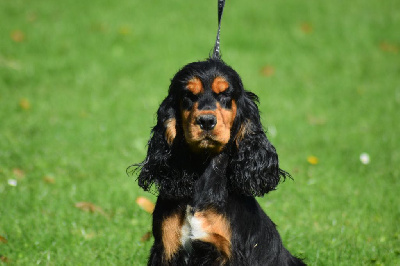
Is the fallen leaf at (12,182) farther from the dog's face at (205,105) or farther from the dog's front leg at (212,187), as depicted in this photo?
the dog's front leg at (212,187)

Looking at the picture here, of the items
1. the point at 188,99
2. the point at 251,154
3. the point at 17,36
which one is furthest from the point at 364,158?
the point at 17,36

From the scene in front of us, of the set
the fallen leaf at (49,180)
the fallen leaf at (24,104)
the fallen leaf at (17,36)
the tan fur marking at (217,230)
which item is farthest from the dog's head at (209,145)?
the fallen leaf at (17,36)

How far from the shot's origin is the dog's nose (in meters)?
3.77

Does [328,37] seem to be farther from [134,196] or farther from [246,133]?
[246,133]

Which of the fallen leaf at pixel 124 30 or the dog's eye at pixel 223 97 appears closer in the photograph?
the dog's eye at pixel 223 97

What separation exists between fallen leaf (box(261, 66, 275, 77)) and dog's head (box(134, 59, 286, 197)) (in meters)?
6.23

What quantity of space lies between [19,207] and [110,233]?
1133 mm

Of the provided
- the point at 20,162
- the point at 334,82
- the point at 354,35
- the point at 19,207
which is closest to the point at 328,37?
the point at 354,35

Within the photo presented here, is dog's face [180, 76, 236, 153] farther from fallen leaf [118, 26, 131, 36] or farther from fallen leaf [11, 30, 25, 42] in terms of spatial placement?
fallen leaf [11, 30, 25, 42]

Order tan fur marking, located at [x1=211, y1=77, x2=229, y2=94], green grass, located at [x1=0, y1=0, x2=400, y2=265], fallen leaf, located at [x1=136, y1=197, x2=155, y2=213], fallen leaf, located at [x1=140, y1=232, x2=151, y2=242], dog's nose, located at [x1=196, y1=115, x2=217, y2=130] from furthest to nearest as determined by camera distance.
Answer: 1. fallen leaf, located at [x1=136, y1=197, x2=155, y2=213]
2. green grass, located at [x1=0, y1=0, x2=400, y2=265]
3. fallen leaf, located at [x1=140, y1=232, x2=151, y2=242]
4. tan fur marking, located at [x1=211, y1=77, x2=229, y2=94]
5. dog's nose, located at [x1=196, y1=115, x2=217, y2=130]

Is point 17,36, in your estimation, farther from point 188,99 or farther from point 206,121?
point 206,121

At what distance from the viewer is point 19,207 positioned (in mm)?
5844

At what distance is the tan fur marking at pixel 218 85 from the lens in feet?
13.3

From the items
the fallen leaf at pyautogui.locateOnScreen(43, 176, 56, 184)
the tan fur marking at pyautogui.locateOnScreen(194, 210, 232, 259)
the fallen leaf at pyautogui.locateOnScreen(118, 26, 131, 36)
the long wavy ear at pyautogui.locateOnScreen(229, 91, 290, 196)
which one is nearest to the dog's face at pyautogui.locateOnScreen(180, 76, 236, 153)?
the long wavy ear at pyautogui.locateOnScreen(229, 91, 290, 196)
